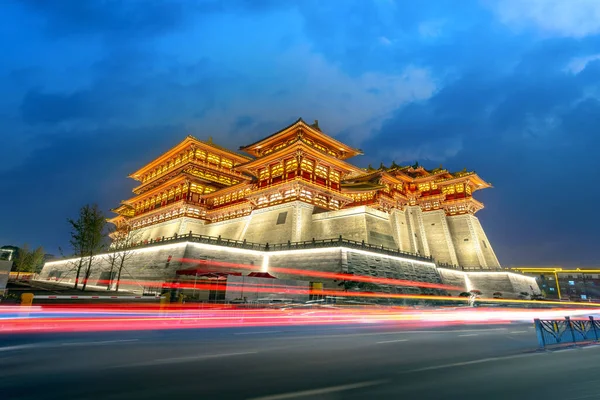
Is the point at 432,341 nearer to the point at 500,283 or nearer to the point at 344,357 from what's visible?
the point at 344,357

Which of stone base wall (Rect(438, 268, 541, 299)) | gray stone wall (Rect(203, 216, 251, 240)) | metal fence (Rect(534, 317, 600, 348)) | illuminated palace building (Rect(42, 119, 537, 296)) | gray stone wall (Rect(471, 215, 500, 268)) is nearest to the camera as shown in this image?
metal fence (Rect(534, 317, 600, 348))

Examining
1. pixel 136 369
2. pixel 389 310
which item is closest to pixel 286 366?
pixel 136 369

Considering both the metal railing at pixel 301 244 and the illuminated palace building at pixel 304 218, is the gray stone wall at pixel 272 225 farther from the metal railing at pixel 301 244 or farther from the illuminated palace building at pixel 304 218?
the metal railing at pixel 301 244

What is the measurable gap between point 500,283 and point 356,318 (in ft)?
94.2

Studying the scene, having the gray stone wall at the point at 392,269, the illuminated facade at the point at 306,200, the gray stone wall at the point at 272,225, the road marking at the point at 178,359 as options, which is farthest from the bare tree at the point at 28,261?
the road marking at the point at 178,359

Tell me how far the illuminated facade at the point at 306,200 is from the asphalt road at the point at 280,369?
77.5ft

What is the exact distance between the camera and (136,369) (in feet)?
18.8

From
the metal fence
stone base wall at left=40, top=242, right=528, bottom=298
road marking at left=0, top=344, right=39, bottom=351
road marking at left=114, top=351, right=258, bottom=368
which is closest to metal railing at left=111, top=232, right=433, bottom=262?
stone base wall at left=40, top=242, right=528, bottom=298

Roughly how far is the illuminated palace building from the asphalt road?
17.0 meters

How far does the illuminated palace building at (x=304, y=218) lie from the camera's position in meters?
28.6

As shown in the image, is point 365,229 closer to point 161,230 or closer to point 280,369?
point 280,369

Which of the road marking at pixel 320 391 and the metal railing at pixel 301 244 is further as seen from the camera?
the metal railing at pixel 301 244

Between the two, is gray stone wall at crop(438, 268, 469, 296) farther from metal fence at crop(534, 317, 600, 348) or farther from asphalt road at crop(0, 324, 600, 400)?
asphalt road at crop(0, 324, 600, 400)

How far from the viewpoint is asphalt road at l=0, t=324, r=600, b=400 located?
4508mm
